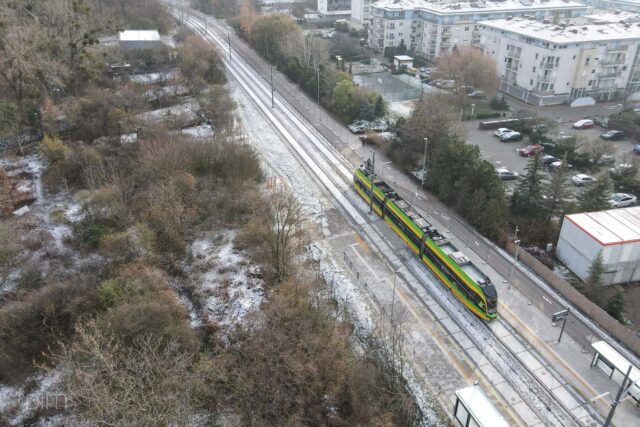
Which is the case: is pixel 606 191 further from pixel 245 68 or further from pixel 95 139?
pixel 245 68

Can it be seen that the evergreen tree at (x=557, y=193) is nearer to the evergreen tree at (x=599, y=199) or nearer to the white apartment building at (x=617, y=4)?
the evergreen tree at (x=599, y=199)

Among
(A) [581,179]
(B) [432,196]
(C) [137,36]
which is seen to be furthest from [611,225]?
(C) [137,36]

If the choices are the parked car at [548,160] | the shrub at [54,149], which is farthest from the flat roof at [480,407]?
the shrub at [54,149]

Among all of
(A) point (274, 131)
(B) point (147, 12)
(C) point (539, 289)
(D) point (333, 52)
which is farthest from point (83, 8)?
(C) point (539, 289)

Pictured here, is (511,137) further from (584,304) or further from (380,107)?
(584,304)

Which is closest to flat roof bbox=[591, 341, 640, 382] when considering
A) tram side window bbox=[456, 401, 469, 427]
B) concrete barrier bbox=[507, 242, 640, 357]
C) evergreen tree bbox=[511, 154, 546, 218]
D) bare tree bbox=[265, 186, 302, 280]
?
concrete barrier bbox=[507, 242, 640, 357]

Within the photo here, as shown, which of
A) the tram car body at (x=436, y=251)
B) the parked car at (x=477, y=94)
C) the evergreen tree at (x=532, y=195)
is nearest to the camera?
the tram car body at (x=436, y=251)

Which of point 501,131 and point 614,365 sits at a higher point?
point 501,131
